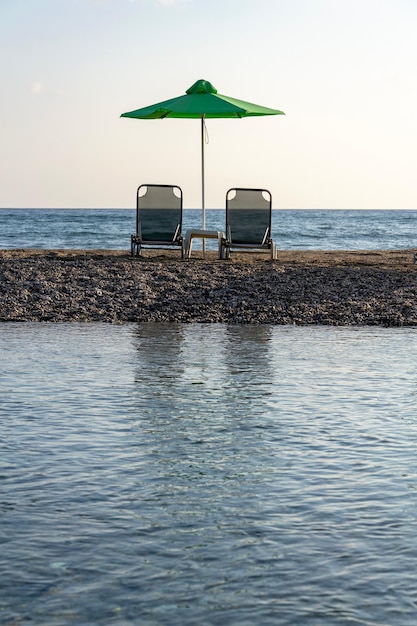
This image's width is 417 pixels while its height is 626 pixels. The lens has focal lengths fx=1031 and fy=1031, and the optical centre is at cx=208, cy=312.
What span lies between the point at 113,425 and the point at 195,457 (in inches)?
34.4

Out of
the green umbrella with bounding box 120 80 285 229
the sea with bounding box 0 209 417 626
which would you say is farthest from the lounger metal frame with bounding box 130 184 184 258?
Result: the sea with bounding box 0 209 417 626

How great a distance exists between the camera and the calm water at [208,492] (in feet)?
11.6

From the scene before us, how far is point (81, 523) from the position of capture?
14.0 ft

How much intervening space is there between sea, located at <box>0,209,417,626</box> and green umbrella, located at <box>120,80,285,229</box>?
7.76 m

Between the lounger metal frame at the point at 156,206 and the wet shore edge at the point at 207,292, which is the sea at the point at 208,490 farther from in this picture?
the lounger metal frame at the point at 156,206

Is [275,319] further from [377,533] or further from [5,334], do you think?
[377,533]

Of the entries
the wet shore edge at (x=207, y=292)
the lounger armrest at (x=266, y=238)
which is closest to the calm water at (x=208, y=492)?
the wet shore edge at (x=207, y=292)

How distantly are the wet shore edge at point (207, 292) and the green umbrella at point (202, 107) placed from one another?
257cm

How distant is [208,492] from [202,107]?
12.0 meters

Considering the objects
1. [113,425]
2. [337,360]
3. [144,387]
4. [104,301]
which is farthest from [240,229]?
[113,425]

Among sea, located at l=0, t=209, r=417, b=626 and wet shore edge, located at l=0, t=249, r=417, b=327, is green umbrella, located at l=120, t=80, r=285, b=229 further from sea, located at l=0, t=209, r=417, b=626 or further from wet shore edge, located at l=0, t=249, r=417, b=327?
sea, located at l=0, t=209, r=417, b=626

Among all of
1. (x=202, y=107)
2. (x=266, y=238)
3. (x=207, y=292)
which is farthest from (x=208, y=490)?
(x=202, y=107)

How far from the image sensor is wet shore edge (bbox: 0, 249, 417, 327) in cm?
1152

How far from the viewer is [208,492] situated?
4.73 metres
